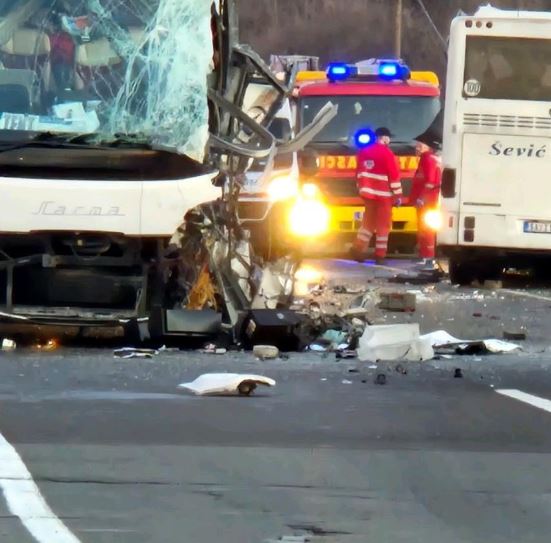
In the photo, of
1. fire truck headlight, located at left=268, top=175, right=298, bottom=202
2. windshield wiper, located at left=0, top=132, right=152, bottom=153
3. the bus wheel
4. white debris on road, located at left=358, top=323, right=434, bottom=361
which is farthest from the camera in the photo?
the bus wheel

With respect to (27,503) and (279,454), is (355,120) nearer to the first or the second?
(279,454)

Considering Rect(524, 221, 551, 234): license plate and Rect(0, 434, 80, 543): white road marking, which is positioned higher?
Rect(524, 221, 551, 234): license plate

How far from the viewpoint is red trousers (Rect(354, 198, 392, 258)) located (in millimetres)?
22875

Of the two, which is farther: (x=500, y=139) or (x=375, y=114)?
(x=375, y=114)

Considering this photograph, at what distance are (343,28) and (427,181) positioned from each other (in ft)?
135

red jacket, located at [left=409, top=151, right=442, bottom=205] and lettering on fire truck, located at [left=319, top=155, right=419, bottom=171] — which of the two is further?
lettering on fire truck, located at [left=319, top=155, right=419, bottom=171]

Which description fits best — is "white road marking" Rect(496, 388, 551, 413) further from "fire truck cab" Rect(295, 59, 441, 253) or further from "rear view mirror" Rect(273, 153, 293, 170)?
"fire truck cab" Rect(295, 59, 441, 253)

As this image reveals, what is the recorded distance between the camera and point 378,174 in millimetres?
22750

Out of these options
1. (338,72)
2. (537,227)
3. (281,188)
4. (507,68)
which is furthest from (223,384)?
(338,72)

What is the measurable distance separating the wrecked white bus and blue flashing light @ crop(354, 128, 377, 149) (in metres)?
10.8

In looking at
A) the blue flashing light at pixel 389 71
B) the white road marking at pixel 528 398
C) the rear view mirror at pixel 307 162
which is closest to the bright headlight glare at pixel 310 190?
the blue flashing light at pixel 389 71

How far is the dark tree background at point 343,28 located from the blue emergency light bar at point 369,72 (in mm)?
37874

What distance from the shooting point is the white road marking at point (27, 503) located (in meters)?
6.10

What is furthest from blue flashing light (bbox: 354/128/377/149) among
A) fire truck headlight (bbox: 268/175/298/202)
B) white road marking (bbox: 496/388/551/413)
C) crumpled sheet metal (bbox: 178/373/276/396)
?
crumpled sheet metal (bbox: 178/373/276/396)
